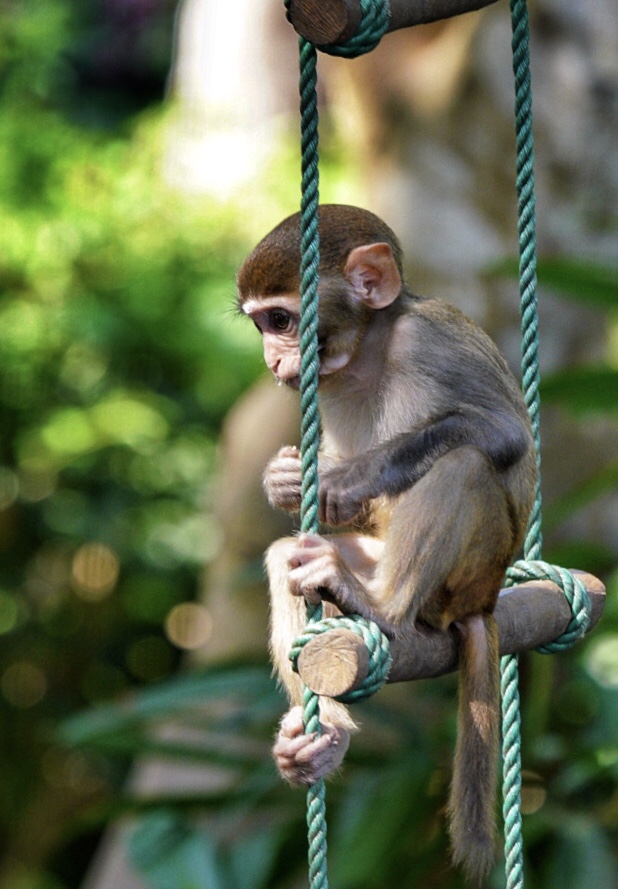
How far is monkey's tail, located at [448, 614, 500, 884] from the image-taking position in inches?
78.8

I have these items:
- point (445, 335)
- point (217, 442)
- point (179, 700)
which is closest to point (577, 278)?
point (445, 335)

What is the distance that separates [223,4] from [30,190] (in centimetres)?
286

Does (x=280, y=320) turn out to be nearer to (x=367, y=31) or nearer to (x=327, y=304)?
(x=327, y=304)

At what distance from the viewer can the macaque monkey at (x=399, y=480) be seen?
2.00 m

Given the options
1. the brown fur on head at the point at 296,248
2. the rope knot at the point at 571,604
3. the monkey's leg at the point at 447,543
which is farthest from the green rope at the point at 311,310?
the rope knot at the point at 571,604

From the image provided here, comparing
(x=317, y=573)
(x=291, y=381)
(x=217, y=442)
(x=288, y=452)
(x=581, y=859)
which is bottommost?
(x=581, y=859)

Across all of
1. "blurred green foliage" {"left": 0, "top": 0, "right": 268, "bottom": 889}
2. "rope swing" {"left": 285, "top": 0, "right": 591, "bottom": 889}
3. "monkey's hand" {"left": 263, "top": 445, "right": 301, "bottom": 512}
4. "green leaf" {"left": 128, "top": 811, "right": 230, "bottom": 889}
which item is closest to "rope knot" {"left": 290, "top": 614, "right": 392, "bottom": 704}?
"rope swing" {"left": 285, "top": 0, "right": 591, "bottom": 889}

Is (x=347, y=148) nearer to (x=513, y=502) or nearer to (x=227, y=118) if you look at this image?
(x=227, y=118)

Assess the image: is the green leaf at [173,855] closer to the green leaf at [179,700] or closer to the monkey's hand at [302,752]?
the green leaf at [179,700]

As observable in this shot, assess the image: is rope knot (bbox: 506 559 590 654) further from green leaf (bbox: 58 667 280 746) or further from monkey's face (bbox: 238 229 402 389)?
green leaf (bbox: 58 667 280 746)

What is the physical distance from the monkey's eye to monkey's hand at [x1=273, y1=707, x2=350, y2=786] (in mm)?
639

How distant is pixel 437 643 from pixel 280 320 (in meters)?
0.61

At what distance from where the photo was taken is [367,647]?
1729mm

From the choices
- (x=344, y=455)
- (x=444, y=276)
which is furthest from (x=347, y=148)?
(x=344, y=455)
